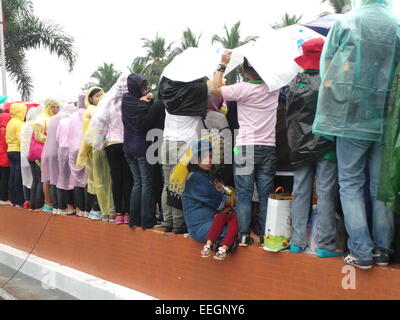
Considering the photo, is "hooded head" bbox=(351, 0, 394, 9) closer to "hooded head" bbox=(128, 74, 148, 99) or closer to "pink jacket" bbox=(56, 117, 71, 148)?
"hooded head" bbox=(128, 74, 148, 99)

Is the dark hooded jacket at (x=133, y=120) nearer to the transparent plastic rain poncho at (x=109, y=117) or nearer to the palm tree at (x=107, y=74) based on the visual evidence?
the transparent plastic rain poncho at (x=109, y=117)

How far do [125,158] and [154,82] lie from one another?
24313mm

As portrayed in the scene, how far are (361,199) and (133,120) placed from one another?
3.18 meters

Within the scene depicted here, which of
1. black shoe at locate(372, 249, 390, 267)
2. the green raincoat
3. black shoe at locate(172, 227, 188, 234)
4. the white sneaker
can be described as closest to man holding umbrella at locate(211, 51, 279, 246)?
black shoe at locate(172, 227, 188, 234)

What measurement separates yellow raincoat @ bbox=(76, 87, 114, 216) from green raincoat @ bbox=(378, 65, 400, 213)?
4.24 m

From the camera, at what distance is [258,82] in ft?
16.8

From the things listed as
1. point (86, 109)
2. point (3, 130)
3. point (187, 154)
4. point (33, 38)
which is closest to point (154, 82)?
point (33, 38)

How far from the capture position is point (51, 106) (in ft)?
29.9

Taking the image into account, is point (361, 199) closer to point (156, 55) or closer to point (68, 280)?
point (68, 280)

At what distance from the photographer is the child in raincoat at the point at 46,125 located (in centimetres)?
895

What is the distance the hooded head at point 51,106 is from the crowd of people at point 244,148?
39 centimetres

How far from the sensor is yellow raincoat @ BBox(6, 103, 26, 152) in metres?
10.2

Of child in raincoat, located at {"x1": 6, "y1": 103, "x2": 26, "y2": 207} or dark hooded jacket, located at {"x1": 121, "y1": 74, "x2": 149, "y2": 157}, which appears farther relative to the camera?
child in raincoat, located at {"x1": 6, "y1": 103, "x2": 26, "y2": 207}

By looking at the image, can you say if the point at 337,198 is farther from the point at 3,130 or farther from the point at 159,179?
the point at 3,130
